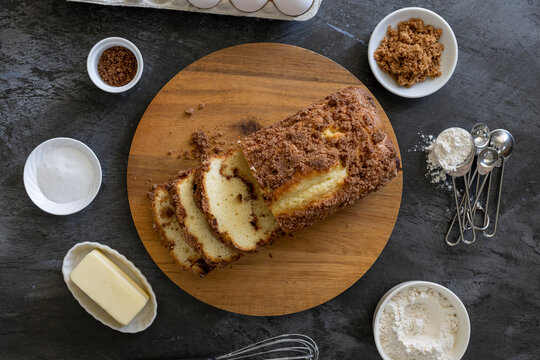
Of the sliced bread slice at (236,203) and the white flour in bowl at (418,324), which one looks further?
the white flour in bowl at (418,324)

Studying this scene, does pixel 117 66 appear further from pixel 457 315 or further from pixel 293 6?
pixel 457 315

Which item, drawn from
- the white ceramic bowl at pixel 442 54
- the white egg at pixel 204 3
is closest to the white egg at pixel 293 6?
the white egg at pixel 204 3

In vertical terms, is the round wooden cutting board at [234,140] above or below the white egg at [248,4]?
below

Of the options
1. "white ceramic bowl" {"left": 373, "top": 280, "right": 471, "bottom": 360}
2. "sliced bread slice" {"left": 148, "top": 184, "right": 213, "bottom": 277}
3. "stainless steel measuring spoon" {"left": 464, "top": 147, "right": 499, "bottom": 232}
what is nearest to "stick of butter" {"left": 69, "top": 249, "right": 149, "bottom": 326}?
"sliced bread slice" {"left": 148, "top": 184, "right": 213, "bottom": 277}

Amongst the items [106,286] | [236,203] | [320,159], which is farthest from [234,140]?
[106,286]

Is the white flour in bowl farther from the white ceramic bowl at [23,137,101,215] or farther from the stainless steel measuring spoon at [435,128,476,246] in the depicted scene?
the white ceramic bowl at [23,137,101,215]

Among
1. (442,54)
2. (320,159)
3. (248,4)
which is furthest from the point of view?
(442,54)

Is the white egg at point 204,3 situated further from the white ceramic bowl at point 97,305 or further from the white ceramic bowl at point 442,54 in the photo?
the white ceramic bowl at point 97,305
